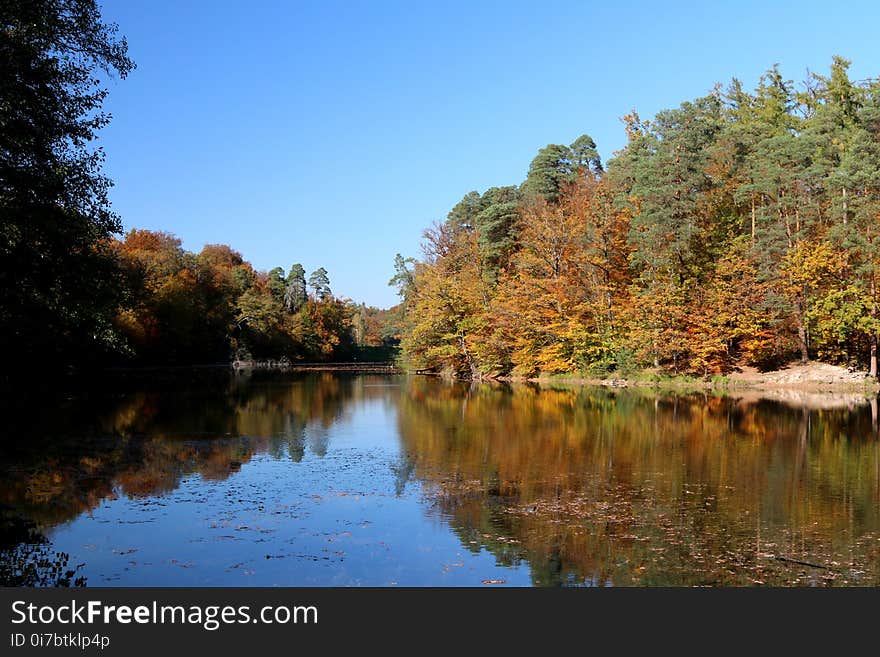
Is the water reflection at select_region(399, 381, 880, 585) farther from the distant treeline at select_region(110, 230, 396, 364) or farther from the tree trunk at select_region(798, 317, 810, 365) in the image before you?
the distant treeline at select_region(110, 230, 396, 364)

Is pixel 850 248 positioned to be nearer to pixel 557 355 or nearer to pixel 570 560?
pixel 557 355

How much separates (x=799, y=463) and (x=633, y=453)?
3794mm

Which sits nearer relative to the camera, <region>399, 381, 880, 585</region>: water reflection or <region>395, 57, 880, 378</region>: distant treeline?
<region>399, 381, 880, 585</region>: water reflection

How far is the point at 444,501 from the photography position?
43.1 feet

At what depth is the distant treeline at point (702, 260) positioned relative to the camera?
40125 mm

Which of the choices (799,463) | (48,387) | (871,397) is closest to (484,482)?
(799,463)

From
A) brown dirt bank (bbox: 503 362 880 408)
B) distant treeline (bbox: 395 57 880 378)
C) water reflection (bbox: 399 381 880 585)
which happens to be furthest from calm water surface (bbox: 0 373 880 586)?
distant treeline (bbox: 395 57 880 378)

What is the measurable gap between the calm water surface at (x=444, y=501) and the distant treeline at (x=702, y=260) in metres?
16.2

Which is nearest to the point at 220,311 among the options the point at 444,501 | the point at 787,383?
the point at 787,383

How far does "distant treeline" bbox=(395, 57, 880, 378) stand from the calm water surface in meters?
16.2

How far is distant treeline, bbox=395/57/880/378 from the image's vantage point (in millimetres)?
40125

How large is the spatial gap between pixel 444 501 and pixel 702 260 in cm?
3851

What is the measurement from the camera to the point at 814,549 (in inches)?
385

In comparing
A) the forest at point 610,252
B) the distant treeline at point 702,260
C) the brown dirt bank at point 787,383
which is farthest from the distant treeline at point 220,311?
the brown dirt bank at point 787,383
